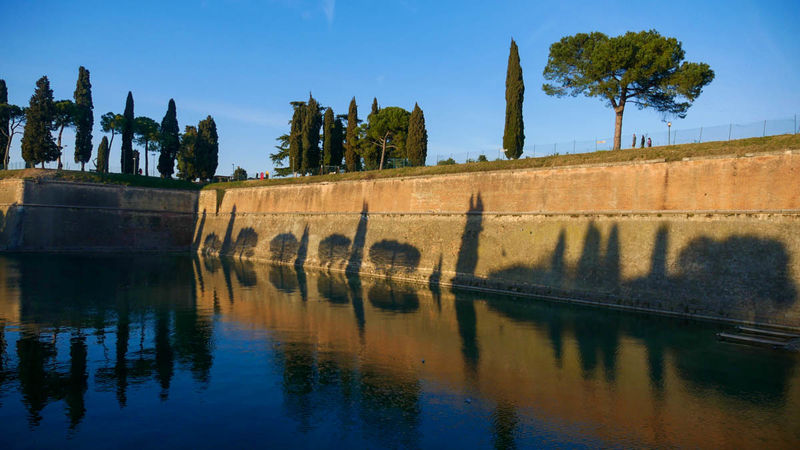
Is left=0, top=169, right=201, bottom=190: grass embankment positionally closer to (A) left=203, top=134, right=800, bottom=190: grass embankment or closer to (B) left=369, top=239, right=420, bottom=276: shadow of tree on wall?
(A) left=203, top=134, right=800, bottom=190: grass embankment

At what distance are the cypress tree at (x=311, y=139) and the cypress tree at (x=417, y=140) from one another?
10.6 m

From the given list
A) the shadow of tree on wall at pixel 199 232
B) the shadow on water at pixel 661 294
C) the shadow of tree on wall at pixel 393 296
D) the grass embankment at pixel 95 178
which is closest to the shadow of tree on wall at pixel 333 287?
the shadow of tree on wall at pixel 393 296

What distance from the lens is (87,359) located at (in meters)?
11.0

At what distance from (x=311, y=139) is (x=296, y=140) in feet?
6.10

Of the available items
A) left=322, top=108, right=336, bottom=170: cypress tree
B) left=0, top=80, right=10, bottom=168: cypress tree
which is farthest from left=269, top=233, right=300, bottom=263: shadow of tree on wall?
left=0, top=80, right=10, bottom=168: cypress tree

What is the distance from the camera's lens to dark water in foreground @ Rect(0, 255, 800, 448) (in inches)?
304

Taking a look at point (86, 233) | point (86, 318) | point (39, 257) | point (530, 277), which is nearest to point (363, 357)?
point (86, 318)

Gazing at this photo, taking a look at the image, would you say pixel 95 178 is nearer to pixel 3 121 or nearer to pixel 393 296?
pixel 3 121

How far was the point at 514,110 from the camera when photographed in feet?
88.6

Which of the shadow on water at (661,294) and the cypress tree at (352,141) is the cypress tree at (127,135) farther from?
the shadow on water at (661,294)

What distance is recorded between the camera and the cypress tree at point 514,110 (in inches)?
1057

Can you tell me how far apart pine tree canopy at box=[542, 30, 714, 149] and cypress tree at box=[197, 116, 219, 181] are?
33878 mm

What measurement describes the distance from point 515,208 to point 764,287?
10.1 m

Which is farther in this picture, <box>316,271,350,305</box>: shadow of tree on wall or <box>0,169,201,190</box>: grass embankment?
<box>0,169,201,190</box>: grass embankment
